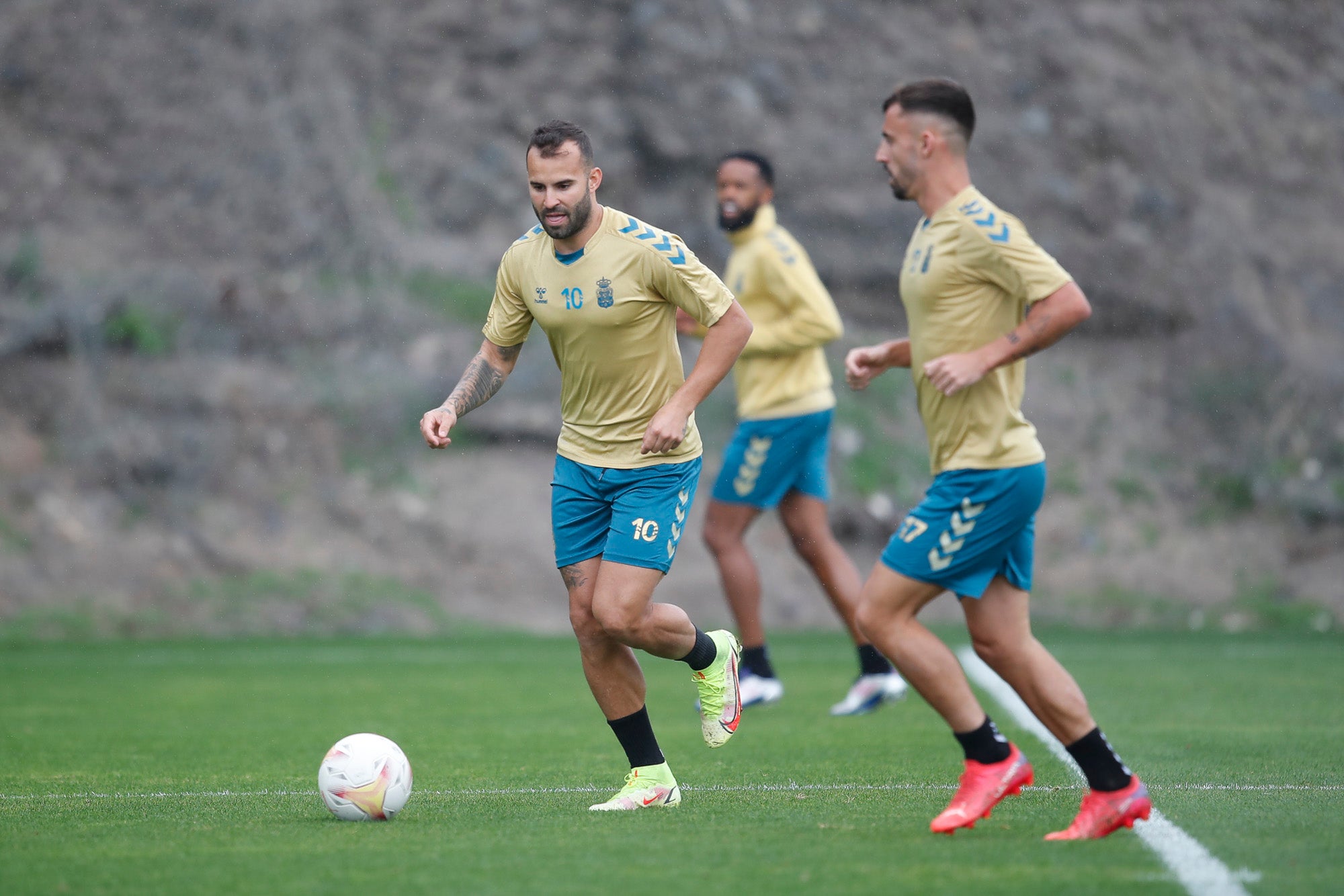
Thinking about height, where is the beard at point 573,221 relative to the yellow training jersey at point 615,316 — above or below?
above

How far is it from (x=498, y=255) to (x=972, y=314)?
11.5 metres

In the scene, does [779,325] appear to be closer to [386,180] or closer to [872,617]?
[872,617]

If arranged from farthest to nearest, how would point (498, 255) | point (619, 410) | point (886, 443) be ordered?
1. point (498, 255)
2. point (886, 443)
3. point (619, 410)

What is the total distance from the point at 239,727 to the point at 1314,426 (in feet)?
38.0

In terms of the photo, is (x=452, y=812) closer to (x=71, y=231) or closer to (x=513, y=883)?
(x=513, y=883)

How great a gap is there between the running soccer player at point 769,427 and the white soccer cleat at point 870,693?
11cm

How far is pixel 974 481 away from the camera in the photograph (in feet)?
14.5

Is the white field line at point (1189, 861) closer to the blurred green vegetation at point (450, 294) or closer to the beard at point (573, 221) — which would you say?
the beard at point (573, 221)

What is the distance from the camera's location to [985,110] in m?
16.2

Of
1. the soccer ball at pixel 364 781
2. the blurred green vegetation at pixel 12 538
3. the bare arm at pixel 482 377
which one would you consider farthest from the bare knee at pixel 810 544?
the blurred green vegetation at pixel 12 538

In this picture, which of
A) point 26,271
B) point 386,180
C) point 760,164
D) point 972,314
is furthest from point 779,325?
point 26,271

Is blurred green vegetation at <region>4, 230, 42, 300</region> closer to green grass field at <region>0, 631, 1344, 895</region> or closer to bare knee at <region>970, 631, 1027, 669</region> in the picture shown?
green grass field at <region>0, 631, 1344, 895</region>

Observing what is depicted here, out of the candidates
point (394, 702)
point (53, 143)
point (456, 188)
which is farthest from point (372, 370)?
point (394, 702)

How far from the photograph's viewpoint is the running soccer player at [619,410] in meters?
4.99
